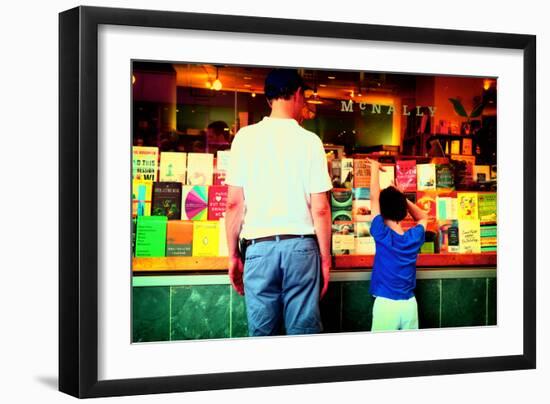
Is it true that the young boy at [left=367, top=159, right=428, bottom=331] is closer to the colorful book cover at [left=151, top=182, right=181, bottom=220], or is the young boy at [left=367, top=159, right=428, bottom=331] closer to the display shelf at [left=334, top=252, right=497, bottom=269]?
the display shelf at [left=334, top=252, right=497, bottom=269]

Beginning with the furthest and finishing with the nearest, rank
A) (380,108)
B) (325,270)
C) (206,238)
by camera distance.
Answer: (380,108) < (325,270) < (206,238)

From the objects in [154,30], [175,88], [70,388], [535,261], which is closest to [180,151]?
[175,88]

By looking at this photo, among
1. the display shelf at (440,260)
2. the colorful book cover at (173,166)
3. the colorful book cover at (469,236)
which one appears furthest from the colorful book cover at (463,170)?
the colorful book cover at (173,166)

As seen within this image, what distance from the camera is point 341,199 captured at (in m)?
6.24

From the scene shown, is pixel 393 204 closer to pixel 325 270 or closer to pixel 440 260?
pixel 440 260

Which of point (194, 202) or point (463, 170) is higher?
point (463, 170)

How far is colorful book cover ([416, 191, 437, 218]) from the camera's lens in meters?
6.48

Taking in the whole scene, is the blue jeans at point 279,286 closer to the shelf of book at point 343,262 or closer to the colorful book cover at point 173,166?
the shelf of book at point 343,262

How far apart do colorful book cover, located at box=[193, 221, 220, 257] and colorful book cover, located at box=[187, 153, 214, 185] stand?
0.27m

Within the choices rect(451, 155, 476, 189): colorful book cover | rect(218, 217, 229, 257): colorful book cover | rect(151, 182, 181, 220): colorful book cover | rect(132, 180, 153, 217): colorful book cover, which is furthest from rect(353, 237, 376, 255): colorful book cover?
rect(132, 180, 153, 217): colorful book cover

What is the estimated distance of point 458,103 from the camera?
6441mm

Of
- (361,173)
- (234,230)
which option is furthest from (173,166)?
(361,173)

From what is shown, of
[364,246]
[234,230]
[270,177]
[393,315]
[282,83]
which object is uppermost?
[282,83]

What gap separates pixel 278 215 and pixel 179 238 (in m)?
0.65
